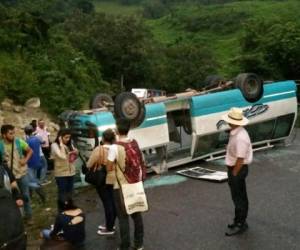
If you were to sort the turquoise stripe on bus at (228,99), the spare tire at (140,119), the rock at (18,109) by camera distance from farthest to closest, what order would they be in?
the rock at (18,109)
the turquoise stripe on bus at (228,99)
the spare tire at (140,119)

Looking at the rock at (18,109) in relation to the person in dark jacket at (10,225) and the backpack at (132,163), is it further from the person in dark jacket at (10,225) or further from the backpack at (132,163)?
the person in dark jacket at (10,225)

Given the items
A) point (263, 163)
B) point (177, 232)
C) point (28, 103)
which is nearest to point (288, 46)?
point (28, 103)

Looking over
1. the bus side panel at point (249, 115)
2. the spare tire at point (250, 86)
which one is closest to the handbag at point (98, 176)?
the bus side panel at point (249, 115)

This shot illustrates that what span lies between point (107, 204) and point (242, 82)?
7373mm

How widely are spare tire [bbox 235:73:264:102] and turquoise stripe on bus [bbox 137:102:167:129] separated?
101 inches

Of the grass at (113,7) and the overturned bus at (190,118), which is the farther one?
the grass at (113,7)

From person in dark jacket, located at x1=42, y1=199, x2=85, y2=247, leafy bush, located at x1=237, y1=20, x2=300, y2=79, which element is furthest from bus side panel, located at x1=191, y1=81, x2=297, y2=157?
leafy bush, located at x1=237, y1=20, x2=300, y2=79

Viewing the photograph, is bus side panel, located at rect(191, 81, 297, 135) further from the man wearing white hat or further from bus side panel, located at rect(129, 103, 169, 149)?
the man wearing white hat

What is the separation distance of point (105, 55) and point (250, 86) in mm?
21647

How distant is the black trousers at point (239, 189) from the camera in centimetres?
751

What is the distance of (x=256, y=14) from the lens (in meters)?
63.7

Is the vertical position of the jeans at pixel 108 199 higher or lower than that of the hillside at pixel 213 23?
lower

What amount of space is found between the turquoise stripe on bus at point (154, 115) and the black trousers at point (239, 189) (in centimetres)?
497

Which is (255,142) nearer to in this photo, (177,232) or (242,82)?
(242,82)
